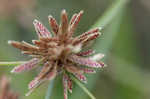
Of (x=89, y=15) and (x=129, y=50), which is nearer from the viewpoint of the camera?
(x=129, y=50)

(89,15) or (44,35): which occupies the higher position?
(89,15)

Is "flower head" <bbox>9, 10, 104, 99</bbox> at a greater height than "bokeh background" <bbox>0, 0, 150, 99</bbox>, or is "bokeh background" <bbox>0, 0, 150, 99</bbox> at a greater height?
"bokeh background" <bbox>0, 0, 150, 99</bbox>

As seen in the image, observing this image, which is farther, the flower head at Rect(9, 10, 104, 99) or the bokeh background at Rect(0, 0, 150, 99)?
the bokeh background at Rect(0, 0, 150, 99)

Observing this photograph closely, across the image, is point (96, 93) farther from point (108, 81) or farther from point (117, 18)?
point (117, 18)

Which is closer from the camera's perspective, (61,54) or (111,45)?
(61,54)

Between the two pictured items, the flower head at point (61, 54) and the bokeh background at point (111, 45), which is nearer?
the flower head at point (61, 54)

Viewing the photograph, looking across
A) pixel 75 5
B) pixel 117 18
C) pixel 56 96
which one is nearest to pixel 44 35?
pixel 117 18

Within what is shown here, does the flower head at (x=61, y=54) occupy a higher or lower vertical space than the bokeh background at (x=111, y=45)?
lower

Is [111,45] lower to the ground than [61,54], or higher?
higher
